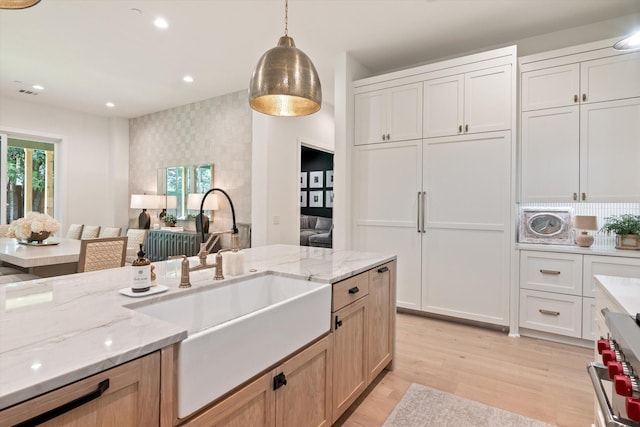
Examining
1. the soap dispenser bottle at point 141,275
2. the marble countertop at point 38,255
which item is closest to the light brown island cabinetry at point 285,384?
the soap dispenser bottle at point 141,275

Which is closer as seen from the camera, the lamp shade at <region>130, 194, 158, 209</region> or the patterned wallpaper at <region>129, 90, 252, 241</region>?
the patterned wallpaper at <region>129, 90, 252, 241</region>

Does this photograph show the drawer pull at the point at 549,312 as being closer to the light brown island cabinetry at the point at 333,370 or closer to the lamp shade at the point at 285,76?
the light brown island cabinetry at the point at 333,370

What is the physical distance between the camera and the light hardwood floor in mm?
1923

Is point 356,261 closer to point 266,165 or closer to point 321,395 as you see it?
point 321,395

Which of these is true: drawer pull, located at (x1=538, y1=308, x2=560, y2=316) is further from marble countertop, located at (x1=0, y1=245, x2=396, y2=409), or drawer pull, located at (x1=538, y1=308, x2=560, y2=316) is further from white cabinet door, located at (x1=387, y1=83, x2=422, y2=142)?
marble countertop, located at (x1=0, y1=245, x2=396, y2=409)

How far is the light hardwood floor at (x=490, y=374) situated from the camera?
1.92m

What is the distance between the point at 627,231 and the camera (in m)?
2.74

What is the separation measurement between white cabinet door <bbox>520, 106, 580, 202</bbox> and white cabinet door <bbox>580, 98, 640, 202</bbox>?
0.20 ft

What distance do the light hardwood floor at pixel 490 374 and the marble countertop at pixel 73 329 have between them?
104 cm

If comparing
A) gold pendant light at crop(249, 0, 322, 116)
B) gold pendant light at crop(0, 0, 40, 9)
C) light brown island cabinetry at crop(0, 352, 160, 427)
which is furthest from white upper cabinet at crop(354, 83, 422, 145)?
light brown island cabinetry at crop(0, 352, 160, 427)

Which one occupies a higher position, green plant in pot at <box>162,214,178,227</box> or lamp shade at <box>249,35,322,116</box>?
lamp shade at <box>249,35,322,116</box>

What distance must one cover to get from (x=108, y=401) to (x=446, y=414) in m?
1.82

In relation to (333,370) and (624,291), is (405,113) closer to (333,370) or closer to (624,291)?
(624,291)

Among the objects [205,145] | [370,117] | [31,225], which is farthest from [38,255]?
[370,117]
